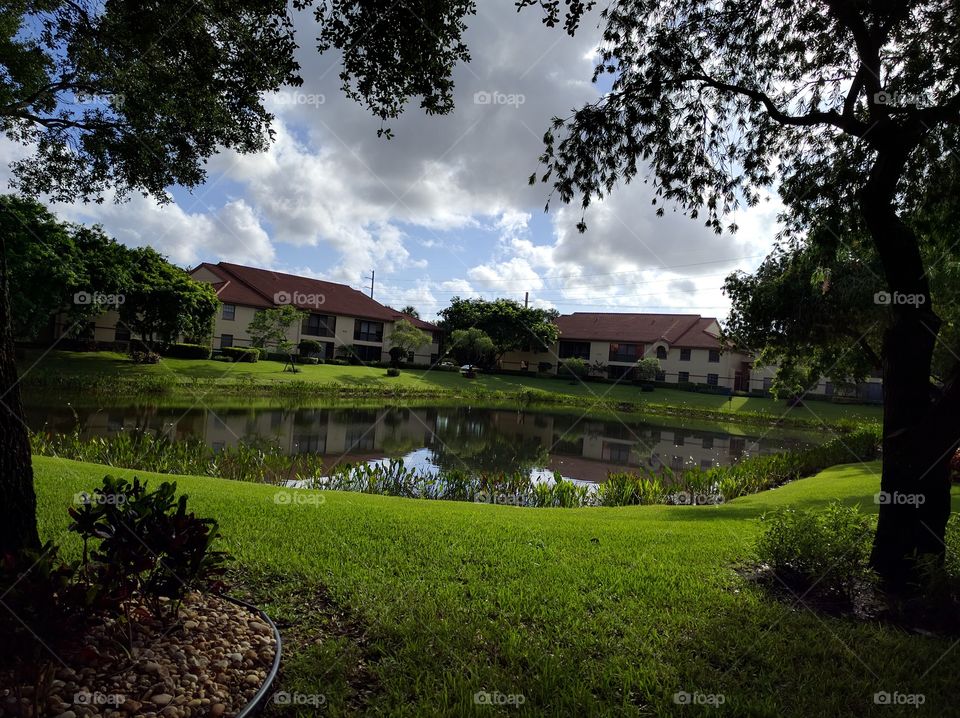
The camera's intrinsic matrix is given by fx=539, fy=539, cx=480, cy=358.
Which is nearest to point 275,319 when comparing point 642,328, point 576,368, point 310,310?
point 310,310

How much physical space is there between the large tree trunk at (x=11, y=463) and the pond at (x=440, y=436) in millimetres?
8770

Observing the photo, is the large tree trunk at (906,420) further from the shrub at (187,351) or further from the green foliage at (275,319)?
the shrub at (187,351)

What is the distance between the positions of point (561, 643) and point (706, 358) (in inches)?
2072

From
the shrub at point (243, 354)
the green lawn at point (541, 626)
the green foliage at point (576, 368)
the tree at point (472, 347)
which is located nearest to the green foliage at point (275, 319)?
the shrub at point (243, 354)

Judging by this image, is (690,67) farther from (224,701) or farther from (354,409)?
(354,409)

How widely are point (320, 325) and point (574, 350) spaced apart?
2733 cm

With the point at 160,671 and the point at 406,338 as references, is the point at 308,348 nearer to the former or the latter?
the point at 406,338

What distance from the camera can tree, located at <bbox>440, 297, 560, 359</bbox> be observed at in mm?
52406

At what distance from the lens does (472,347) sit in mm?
50438

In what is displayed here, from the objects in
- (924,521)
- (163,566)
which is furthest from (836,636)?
(163,566)

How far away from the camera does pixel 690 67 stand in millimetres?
6457

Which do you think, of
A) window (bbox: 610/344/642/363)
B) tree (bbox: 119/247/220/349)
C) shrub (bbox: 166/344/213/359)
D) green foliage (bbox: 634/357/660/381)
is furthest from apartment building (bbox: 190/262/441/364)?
green foliage (bbox: 634/357/660/381)

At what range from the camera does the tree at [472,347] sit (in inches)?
1925

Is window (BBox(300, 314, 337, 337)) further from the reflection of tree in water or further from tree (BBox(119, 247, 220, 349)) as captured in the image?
the reflection of tree in water
